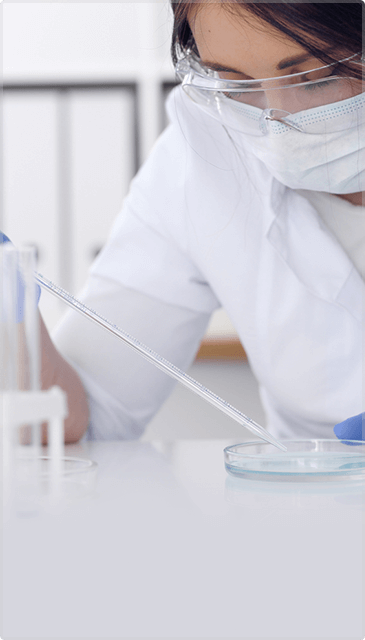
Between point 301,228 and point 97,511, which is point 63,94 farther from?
point 97,511

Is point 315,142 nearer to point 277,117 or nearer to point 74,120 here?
point 277,117

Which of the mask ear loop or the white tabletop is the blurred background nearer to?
the mask ear loop

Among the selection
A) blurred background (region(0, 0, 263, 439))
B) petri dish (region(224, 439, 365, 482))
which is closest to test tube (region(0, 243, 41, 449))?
petri dish (region(224, 439, 365, 482))

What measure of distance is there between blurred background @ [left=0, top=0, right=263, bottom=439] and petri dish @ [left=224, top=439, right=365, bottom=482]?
2806 millimetres

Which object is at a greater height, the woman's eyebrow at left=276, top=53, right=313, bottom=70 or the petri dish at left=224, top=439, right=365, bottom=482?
the woman's eyebrow at left=276, top=53, right=313, bottom=70

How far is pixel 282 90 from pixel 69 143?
2.93 meters

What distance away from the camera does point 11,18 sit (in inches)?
128

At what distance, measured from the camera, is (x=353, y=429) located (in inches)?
25.2

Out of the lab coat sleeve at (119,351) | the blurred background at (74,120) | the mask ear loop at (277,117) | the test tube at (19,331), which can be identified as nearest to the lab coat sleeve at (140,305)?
the lab coat sleeve at (119,351)

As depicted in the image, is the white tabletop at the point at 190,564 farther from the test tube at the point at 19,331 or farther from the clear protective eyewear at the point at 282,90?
the clear protective eyewear at the point at 282,90

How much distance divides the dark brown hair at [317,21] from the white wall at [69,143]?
2.84 meters

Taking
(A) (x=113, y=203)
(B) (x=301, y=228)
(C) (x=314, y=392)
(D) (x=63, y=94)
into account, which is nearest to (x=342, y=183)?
(B) (x=301, y=228)

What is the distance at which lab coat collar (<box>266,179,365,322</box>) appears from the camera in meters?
0.74

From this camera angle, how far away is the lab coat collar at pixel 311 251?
29.1 inches
